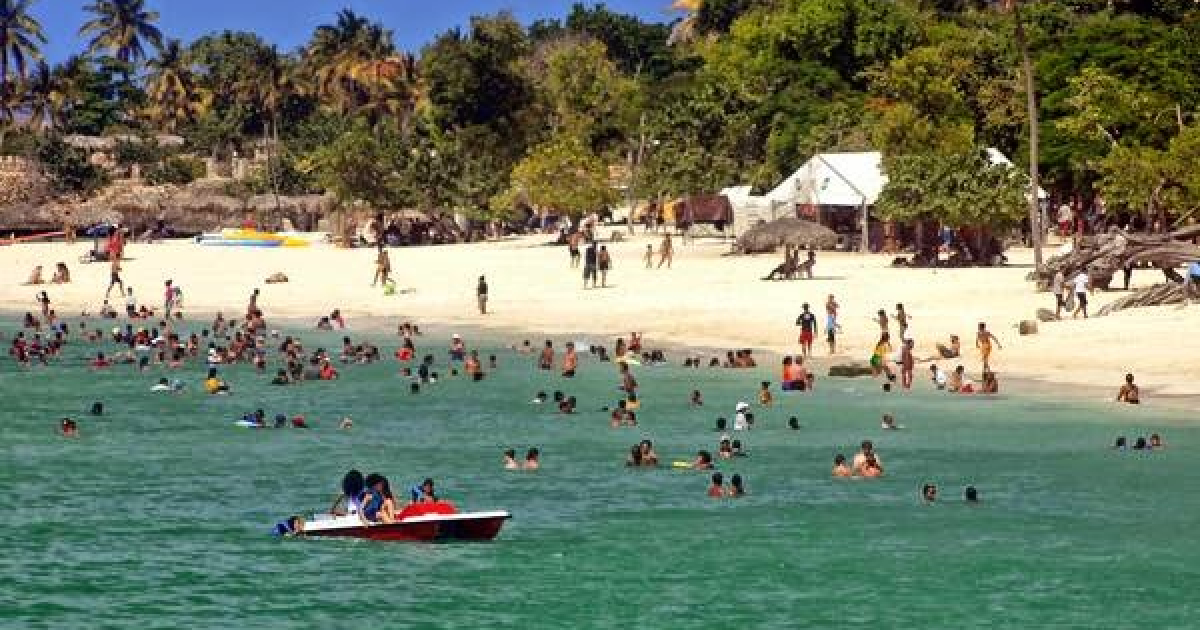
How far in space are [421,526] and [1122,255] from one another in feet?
119

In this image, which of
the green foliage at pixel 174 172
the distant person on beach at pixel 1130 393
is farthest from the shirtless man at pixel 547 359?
the green foliage at pixel 174 172

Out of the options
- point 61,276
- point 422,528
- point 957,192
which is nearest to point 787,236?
point 957,192

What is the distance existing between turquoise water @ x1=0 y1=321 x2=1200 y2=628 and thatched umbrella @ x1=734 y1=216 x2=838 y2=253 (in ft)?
88.2

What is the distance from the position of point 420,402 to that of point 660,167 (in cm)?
5072

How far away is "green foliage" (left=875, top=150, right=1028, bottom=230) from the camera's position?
242 feet

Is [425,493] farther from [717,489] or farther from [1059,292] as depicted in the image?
[1059,292]

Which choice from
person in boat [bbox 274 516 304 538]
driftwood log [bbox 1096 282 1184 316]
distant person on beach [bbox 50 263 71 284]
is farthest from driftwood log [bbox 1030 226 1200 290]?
distant person on beach [bbox 50 263 71 284]

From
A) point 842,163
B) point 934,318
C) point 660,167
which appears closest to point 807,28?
point 660,167

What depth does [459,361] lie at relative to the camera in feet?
194

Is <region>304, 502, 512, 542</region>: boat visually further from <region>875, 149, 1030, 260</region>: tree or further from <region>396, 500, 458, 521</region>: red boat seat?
<region>875, 149, 1030, 260</region>: tree

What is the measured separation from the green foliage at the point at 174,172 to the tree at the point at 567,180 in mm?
41845

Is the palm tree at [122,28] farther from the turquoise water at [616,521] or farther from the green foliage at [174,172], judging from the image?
the turquoise water at [616,521]

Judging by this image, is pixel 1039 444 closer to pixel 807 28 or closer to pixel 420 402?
pixel 420 402

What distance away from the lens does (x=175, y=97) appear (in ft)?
510
